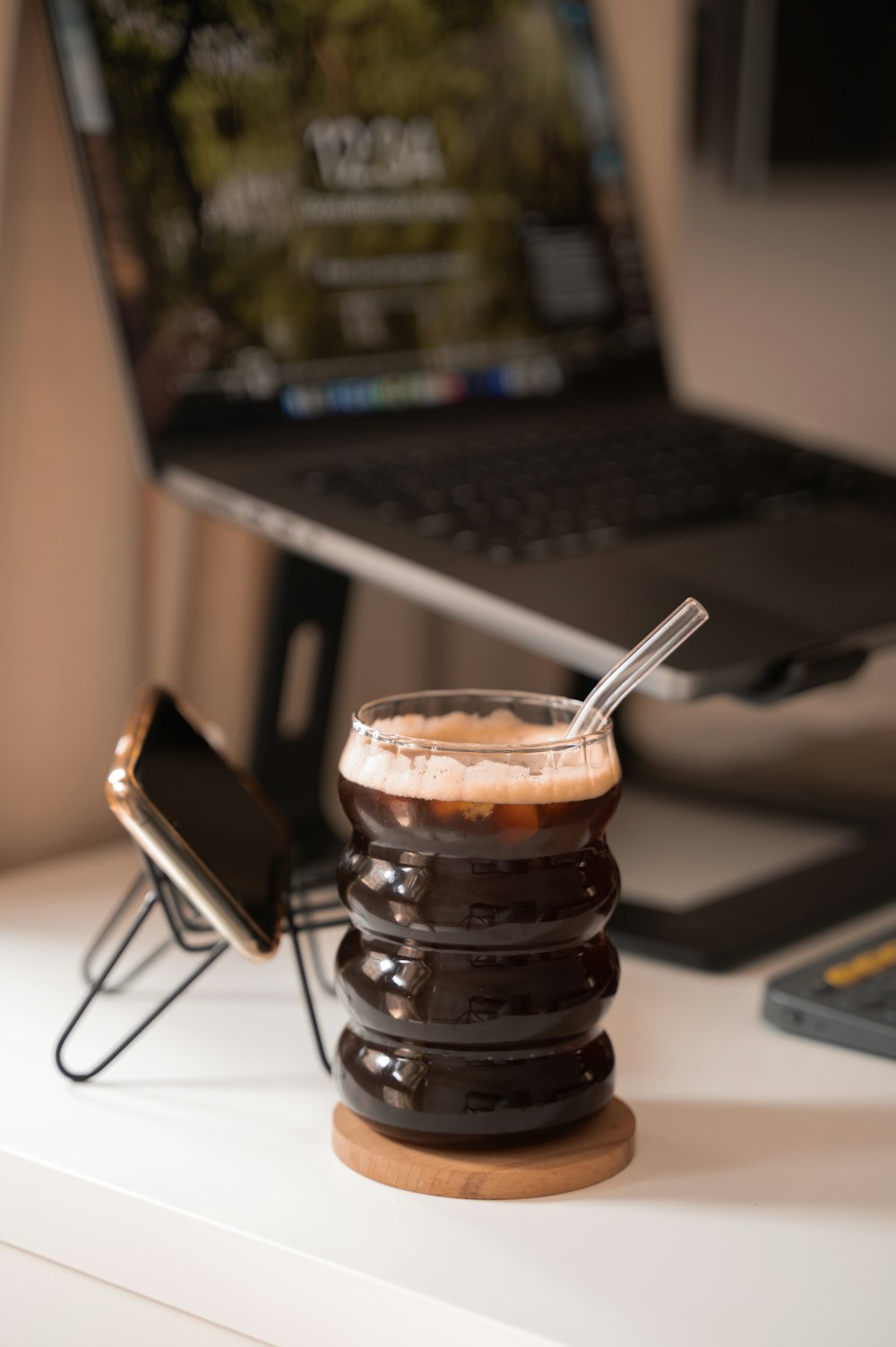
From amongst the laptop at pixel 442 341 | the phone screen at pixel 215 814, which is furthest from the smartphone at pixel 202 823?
the laptop at pixel 442 341

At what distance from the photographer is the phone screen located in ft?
1.95

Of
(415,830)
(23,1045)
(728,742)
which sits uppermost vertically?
(415,830)

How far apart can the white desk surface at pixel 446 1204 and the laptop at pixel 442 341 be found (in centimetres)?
18

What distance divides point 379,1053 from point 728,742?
2.65 feet

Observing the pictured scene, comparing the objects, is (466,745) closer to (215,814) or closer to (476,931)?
(476,931)

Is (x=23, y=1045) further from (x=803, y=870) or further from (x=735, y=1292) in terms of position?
(x=803, y=870)

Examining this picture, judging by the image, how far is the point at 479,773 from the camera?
52 cm

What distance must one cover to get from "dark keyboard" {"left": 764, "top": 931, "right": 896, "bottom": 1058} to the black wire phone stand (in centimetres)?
20

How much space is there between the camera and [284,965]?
2.48 ft

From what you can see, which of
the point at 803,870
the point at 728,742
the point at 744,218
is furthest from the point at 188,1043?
the point at 744,218

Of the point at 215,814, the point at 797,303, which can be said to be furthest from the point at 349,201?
the point at 797,303

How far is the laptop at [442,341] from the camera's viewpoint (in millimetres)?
769

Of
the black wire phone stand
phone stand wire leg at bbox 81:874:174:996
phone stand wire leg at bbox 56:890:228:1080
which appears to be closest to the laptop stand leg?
the black wire phone stand

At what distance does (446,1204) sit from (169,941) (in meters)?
0.29
